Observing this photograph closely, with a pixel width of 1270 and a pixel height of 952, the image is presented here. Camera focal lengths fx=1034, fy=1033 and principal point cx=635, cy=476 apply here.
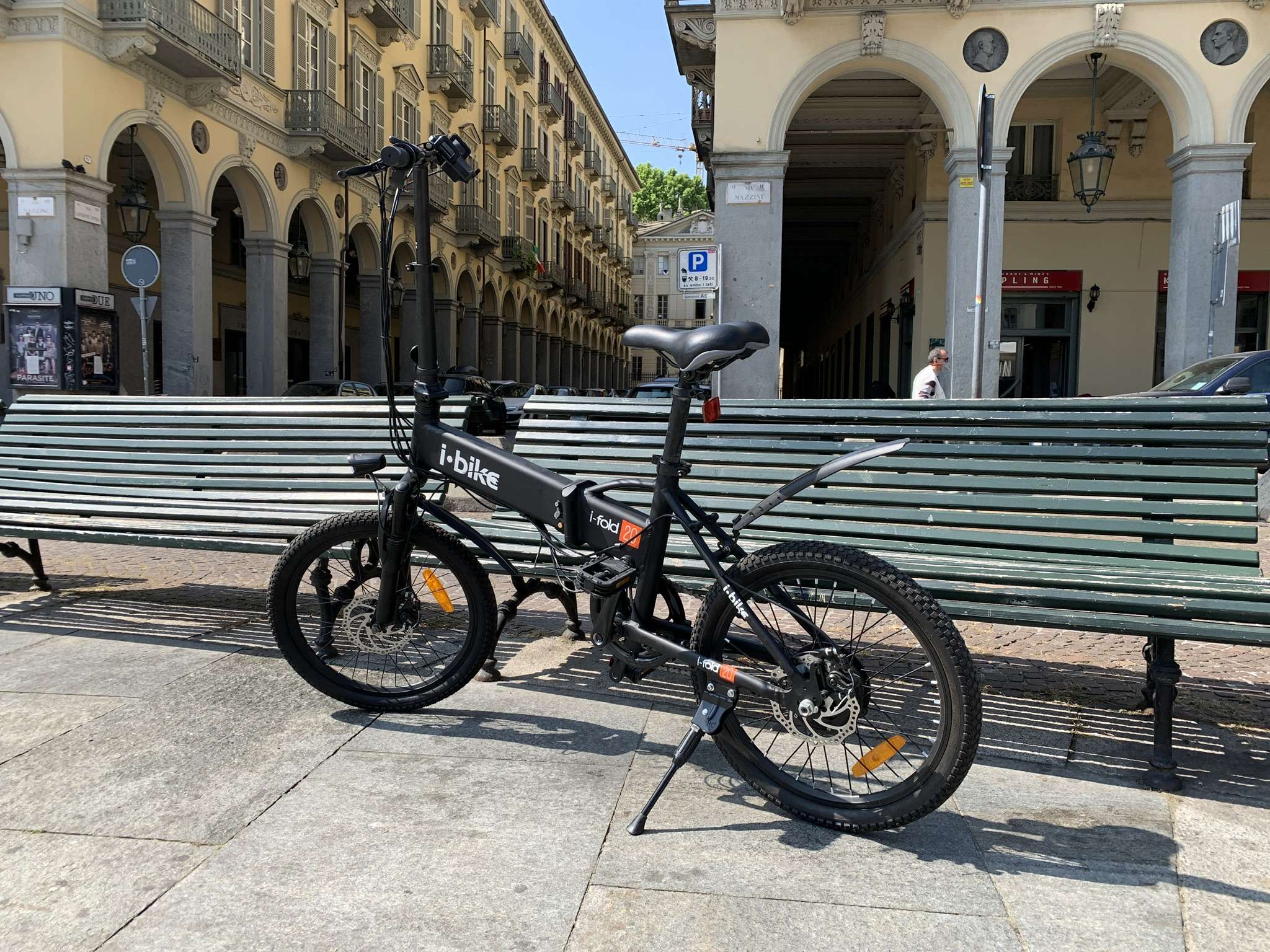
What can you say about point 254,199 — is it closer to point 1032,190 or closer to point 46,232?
point 46,232

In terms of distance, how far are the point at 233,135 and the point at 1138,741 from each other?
22317mm

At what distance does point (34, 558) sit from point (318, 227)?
893 inches

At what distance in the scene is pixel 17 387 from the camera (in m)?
17.1

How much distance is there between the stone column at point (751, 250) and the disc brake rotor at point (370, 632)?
1096cm

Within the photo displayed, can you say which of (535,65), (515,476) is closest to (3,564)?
(515,476)

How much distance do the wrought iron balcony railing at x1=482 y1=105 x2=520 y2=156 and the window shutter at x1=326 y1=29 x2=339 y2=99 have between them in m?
13.7

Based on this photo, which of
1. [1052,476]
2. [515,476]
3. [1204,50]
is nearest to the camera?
[515,476]

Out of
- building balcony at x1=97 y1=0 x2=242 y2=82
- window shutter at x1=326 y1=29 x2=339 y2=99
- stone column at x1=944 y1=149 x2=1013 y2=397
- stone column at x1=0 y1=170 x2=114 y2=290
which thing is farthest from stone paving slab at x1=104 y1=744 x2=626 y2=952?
window shutter at x1=326 y1=29 x2=339 y2=99

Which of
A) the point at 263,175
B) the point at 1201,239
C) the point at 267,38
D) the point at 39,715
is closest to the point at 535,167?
the point at 267,38

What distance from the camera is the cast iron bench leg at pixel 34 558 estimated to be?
5.25 meters

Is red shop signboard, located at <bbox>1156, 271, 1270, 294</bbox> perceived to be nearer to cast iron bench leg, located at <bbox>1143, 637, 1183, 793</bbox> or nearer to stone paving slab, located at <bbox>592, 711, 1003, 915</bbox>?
cast iron bench leg, located at <bbox>1143, 637, 1183, 793</bbox>

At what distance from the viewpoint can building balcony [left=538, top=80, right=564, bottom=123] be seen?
163 feet

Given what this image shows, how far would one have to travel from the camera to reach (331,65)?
86.7ft

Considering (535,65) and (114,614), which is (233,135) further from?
(535,65)
